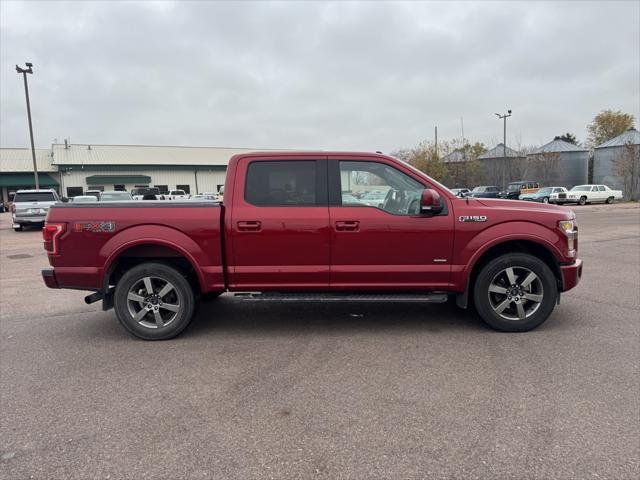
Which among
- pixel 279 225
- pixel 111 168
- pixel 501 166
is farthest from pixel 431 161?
pixel 279 225

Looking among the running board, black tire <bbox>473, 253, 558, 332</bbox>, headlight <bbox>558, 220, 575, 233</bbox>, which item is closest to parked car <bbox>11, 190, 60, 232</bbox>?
the running board

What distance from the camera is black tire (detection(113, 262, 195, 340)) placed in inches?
194

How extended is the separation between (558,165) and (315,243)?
55.8 m

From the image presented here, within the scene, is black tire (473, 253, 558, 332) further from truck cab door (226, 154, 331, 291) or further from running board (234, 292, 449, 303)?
truck cab door (226, 154, 331, 291)

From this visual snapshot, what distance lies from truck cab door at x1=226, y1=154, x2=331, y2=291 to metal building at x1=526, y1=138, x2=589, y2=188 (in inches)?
2147

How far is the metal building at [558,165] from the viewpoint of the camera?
52500 millimetres

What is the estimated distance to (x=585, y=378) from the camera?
12.6 feet

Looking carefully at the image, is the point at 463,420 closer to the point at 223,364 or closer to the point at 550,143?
the point at 223,364

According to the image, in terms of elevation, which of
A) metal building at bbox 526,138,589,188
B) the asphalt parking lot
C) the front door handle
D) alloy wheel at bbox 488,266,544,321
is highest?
metal building at bbox 526,138,589,188

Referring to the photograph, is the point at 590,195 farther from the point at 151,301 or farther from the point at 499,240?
the point at 151,301

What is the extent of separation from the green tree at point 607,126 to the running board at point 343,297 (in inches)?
3128

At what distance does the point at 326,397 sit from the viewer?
3.57m

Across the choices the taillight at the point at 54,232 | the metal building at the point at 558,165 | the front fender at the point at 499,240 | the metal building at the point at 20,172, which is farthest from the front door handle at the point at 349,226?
the metal building at the point at 20,172

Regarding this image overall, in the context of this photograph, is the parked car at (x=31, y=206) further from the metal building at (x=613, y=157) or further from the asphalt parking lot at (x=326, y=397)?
the metal building at (x=613, y=157)
